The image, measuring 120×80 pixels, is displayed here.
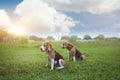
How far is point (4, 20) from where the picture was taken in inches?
152

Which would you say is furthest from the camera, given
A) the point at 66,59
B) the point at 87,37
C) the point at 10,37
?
the point at 87,37

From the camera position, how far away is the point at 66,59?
390 centimetres

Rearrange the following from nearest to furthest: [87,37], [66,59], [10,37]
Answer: [10,37]
[66,59]
[87,37]

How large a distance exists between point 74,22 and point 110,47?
0.63m

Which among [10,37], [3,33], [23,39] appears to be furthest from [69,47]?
[3,33]

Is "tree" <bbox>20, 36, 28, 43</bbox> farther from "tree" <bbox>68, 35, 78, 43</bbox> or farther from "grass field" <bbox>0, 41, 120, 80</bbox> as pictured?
"tree" <bbox>68, 35, 78, 43</bbox>

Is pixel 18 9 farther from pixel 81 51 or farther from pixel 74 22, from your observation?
pixel 81 51

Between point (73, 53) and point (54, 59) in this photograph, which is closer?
point (54, 59)

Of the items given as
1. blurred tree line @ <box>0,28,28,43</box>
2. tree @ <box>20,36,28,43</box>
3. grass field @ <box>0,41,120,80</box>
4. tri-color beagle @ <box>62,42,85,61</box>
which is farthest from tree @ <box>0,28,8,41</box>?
tri-color beagle @ <box>62,42,85,61</box>

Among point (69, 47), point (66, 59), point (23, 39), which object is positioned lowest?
point (66, 59)

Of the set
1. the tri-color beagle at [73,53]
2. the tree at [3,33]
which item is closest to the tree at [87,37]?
the tri-color beagle at [73,53]

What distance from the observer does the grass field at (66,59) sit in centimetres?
362

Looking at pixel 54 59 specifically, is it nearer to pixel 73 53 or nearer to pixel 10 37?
pixel 73 53

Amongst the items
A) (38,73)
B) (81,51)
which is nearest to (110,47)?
(81,51)
